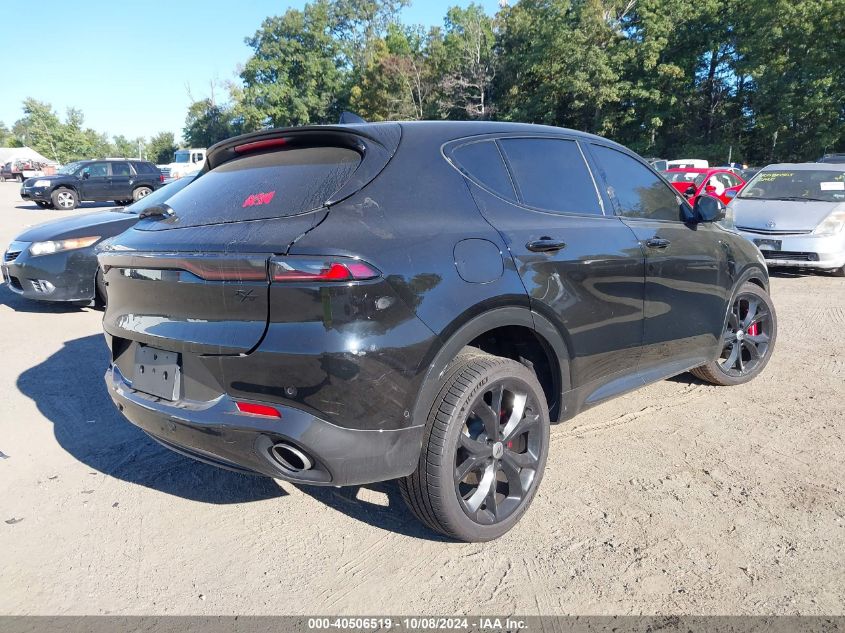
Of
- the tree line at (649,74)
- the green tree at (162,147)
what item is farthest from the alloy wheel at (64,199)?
the green tree at (162,147)

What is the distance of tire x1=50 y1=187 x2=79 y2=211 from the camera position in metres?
21.6

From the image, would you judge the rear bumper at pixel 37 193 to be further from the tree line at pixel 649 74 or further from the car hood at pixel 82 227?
the tree line at pixel 649 74

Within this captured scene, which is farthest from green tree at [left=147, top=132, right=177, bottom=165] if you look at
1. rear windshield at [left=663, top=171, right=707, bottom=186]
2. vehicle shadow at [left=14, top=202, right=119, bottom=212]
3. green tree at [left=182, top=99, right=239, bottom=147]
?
rear windshield at [left=663, top=171, right=707, bottom=186]

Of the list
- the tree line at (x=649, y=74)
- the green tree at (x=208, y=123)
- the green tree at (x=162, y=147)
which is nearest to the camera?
the tree line at (x=649, y=74)

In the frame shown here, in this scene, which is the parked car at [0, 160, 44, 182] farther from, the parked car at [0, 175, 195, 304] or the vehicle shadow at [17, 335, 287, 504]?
the vehicle shadow at [17, 335, 287, 504]

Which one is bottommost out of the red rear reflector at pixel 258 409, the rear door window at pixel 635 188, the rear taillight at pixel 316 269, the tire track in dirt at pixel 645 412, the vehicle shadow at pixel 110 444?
the vehicle shadow at pixel 110 444

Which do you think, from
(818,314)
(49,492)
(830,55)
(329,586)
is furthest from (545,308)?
(830,55)

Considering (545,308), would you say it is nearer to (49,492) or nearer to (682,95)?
(49,492)

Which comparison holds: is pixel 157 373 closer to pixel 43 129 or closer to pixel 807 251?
pixel 807 251

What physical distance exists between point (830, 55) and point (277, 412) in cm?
3456

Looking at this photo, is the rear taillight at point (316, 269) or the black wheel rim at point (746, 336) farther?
the black wheel rim at point (746, 336)

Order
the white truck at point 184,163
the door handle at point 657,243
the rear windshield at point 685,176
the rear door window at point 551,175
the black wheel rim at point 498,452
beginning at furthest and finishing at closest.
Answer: the white truck at point 184,163 < the rear windshield at point 685,176 < the door handle at point 657,243 < the rear door window at point 551,175 < the black wheel rim at point 498,452

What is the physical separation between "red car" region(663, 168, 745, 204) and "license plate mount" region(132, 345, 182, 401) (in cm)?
1298

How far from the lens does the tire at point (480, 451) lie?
244 cm
